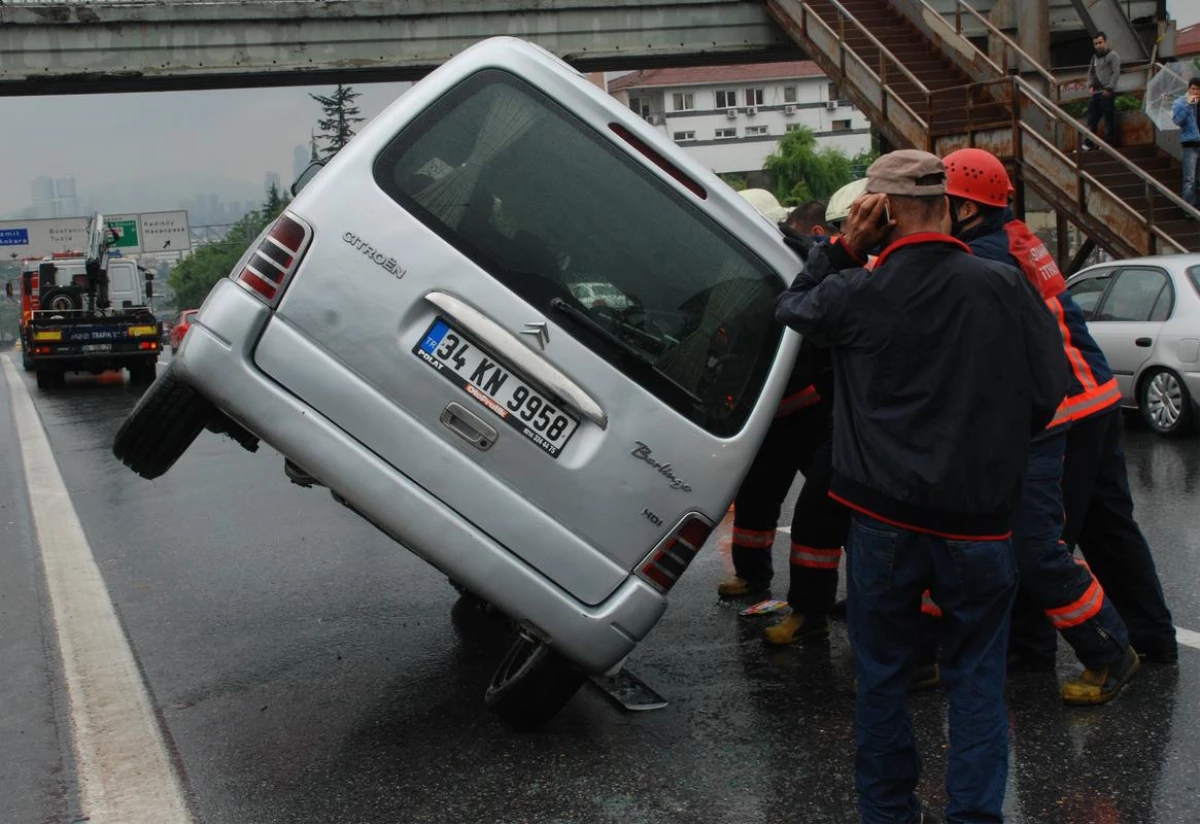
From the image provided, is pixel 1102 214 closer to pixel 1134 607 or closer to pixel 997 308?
pixel 1134 607

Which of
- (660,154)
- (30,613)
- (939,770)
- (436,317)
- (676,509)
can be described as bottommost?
(30,613)

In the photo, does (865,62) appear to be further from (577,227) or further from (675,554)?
(675,554)

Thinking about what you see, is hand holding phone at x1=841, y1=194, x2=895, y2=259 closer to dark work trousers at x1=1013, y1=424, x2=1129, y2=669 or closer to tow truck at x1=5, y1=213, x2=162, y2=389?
dark work trousers at x1=1013, y1=424, x2=1129, y2=669

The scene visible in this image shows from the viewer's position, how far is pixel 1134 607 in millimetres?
5090

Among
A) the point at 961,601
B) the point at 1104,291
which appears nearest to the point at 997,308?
the point at 961,601

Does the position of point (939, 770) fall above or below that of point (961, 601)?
below

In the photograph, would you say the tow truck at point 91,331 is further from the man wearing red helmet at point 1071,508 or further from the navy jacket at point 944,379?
the navy jacket at point 944,379

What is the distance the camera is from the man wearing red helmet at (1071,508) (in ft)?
14.0

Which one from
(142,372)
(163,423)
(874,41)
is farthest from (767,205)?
(142,372)

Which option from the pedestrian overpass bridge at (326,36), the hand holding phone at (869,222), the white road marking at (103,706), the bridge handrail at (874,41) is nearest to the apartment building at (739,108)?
the pedestrian overpass bridge at (326,36)

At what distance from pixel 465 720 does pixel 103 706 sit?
132 cm

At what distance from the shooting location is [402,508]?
414 centimetres

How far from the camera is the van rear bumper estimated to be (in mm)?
4137

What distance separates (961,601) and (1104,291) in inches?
358
